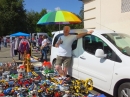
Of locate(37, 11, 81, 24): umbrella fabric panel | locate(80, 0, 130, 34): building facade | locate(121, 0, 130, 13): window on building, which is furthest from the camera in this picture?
locate(80, 0, 130, 34): building facade

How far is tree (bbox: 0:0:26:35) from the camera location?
3989 centimetres

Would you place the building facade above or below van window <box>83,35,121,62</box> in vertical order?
above

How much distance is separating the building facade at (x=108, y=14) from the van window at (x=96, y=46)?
3.27 meters

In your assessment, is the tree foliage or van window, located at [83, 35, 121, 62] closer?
van window, located at [83, 35, 121, 62]

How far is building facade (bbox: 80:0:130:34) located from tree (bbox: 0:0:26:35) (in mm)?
31318

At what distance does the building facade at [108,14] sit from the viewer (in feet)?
27.2

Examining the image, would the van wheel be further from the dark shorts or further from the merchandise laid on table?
the dark shorts

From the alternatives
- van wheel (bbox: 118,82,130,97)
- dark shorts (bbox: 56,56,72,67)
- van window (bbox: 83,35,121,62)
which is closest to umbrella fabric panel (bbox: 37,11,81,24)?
van window (bbox: 83,35,121,62)

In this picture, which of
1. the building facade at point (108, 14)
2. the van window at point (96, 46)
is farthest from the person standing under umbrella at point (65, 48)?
the building facade at point (108, 14)

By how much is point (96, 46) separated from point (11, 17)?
1447 inches

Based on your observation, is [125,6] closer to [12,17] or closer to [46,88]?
[46,88]

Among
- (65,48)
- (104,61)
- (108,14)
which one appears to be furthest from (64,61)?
(108,14)

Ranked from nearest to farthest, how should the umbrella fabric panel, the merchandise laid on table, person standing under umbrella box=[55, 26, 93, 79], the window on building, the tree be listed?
the merchandise laid on table → person standing under umbrella box=[55, 26, 93, 79] → the umbrella fabric panel → the window on building → the tree

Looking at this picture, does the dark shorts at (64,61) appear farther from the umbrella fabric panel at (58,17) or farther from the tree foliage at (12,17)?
the tree foliage at (12,17)
